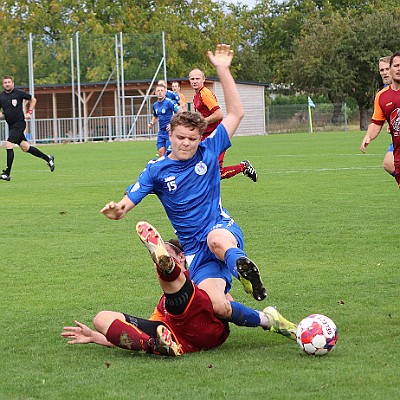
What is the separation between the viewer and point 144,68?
48562 millimetres

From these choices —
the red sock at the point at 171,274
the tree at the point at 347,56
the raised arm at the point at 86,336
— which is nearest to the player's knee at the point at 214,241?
the red sock at the point at 171,274

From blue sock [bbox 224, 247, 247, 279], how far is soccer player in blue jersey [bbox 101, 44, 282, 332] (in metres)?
0.14

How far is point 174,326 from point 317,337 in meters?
0.90

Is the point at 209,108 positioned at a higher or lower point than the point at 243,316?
higher

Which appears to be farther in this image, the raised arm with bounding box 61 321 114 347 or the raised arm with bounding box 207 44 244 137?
the raised arm with bounding box 207 44 244 137

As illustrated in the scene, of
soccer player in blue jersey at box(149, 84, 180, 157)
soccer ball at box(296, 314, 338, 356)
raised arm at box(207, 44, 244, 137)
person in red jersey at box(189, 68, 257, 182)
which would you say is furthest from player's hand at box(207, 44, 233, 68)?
soccer player in blue jersey at box(149, 84, 180, 157)

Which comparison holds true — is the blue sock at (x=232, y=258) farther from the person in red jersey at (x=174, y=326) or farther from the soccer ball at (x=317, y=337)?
the soccer ball at (x=317, y=337)

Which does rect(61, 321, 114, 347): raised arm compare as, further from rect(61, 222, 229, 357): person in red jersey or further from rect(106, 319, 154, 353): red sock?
rect(106, 319, 154, 353): red sock

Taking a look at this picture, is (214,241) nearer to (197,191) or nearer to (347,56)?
(197,191)

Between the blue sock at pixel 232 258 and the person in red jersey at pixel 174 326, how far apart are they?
0.77 ft

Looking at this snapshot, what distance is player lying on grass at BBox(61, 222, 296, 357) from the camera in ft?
18.7

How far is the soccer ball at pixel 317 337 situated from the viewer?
5.53 metres

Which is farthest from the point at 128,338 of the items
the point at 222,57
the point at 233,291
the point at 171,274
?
Answer: the point at 233,291

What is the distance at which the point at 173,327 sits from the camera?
586cm
